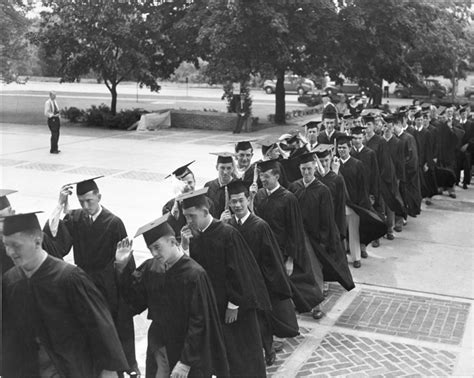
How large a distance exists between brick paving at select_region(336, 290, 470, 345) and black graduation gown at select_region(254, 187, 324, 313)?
80cm

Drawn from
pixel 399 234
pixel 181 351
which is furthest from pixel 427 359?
pixel 399 234

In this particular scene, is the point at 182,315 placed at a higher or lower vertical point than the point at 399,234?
higher

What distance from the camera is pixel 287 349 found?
7.06 metres

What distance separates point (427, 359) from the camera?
6836 millimetres

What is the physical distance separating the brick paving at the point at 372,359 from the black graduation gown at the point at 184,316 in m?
1.91

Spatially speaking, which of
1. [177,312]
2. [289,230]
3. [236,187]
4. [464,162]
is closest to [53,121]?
[464,162]

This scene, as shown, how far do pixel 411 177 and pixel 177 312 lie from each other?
8.67 metres

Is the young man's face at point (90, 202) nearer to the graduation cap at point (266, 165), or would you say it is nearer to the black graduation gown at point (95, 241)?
the black graduation gown at point (95, 241)

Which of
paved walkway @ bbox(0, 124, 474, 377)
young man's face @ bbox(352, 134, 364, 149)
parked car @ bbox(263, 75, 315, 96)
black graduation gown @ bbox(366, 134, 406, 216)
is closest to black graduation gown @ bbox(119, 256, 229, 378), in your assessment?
paved walkway @ bbox(0, 124, 474, 377)

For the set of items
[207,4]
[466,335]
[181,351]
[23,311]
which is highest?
[207,4]

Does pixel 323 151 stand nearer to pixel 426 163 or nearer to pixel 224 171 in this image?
pixel 224 171

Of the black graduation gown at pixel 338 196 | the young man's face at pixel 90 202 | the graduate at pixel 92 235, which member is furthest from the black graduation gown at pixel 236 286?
the black graduation gown at pixel 338 196

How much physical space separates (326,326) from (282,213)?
1551 mm

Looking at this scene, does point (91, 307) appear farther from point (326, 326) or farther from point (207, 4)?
point (207, 4)
